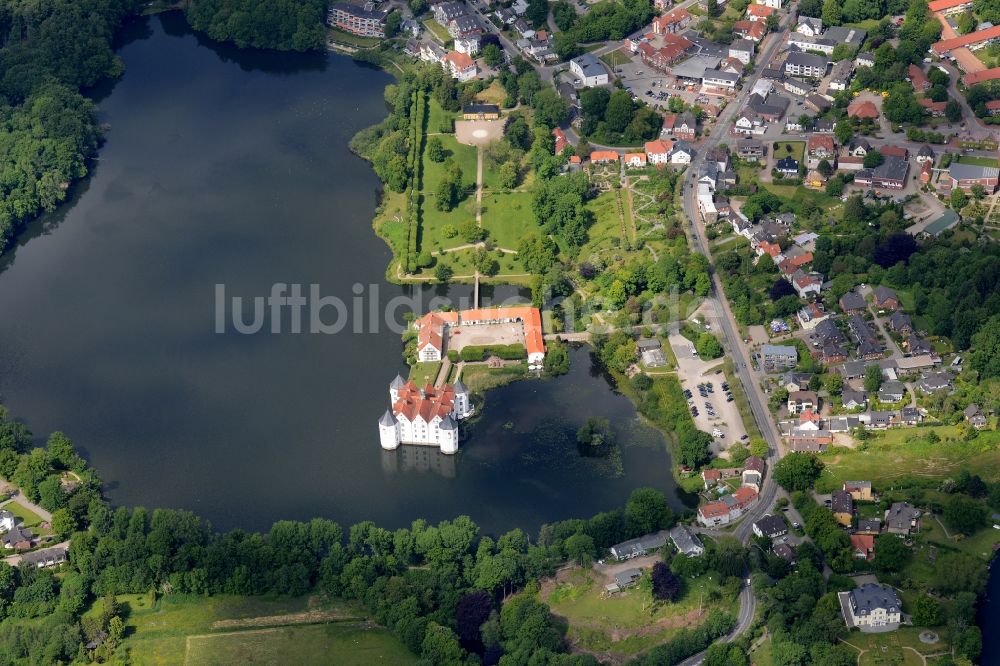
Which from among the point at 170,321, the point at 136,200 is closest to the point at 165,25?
the point at 136,200

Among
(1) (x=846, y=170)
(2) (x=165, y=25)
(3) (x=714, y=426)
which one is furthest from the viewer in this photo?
(2) (x=165, y=25)

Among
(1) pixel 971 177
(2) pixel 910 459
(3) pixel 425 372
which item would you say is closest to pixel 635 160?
(1) pixel 971 177

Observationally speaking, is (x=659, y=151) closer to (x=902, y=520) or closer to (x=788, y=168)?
(x=788, y=168)

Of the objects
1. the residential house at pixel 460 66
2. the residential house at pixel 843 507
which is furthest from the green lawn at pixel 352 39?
the residential house at pixel 843 507

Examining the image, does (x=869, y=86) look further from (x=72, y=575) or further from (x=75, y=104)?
(x=72, y=575)

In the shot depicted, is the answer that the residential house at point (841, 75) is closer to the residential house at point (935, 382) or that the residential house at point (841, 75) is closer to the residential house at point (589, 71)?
the residential house at point (589, 71)

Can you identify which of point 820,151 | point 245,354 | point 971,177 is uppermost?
point 971,177
